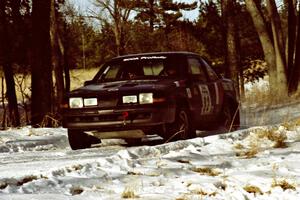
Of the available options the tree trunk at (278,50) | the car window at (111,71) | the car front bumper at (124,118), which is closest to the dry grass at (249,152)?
the car front bumper at (124,118)

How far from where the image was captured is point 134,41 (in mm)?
53906

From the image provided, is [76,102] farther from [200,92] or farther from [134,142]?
[200,92]

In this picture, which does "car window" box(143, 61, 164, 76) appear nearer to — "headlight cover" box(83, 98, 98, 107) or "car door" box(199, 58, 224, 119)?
"car door" box(199, 58, 224, 119)

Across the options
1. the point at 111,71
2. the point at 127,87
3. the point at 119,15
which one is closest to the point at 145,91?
the point at 127,87

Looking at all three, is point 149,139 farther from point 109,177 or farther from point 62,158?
point 109,177

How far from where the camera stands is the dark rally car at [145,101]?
805 centimetres

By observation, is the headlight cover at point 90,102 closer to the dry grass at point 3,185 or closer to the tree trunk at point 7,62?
the dry grass at point 3,185

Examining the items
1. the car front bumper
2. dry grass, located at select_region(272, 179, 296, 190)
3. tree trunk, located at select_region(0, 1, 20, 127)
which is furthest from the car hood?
tree trunk, located at select_region(0, 1, 20, 127)

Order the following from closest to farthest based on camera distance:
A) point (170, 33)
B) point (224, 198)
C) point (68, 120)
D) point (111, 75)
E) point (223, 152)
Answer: point (224, 198) → point (223, 152) → point (68, 120) → point (111, 75) → point (170, 33)

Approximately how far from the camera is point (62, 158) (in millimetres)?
7133

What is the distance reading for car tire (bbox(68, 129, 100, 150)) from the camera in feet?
28.2

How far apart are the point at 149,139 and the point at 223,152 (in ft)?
9.18

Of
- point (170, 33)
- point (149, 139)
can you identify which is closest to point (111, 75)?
point (149, 139)

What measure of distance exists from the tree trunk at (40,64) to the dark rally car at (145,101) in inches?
138
